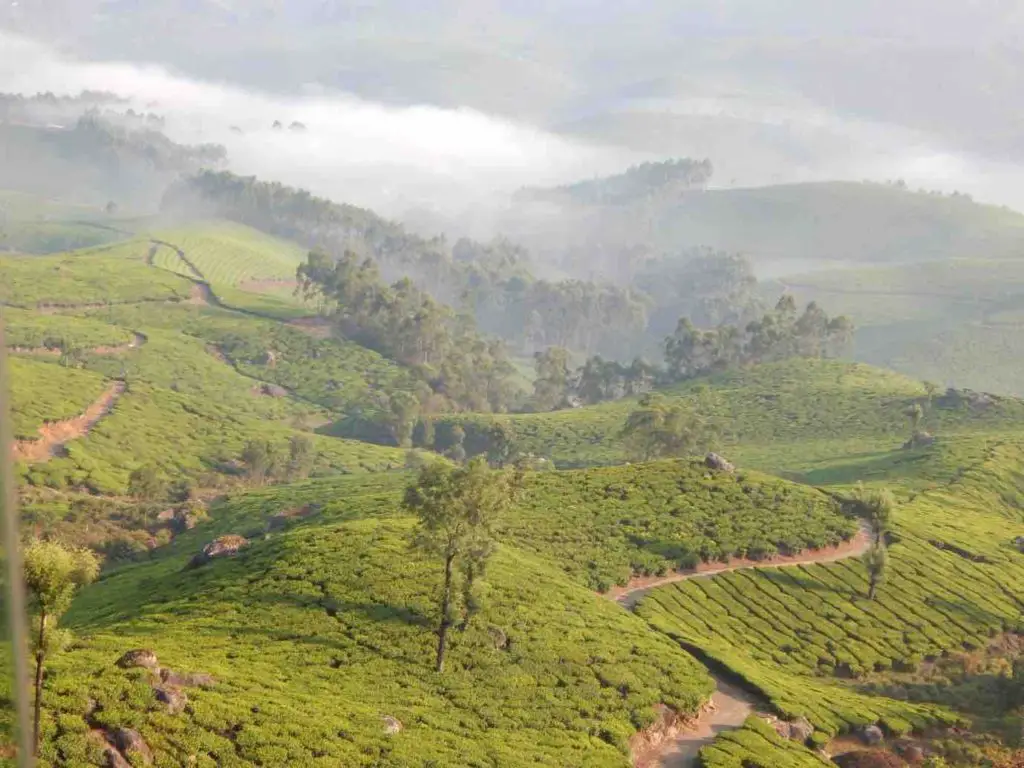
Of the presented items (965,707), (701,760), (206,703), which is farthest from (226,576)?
(965,707)

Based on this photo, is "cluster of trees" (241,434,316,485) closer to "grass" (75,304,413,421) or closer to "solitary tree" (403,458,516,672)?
"grass" (75,304,413,421)

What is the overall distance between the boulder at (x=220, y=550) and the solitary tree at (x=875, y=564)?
47.8m

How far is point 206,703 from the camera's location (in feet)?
106

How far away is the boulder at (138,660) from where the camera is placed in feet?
109

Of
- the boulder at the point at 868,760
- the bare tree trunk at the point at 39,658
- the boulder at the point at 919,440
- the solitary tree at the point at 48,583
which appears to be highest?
the solitary tree at the point at 48,583

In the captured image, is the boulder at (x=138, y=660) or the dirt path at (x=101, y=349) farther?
the dirt path at (x=101, y=349)

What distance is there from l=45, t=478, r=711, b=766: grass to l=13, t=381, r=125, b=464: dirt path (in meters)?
41.5

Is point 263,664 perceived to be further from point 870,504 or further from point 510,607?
point 870,504

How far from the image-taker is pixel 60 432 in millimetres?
103688

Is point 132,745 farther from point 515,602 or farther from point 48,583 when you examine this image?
point 515,602

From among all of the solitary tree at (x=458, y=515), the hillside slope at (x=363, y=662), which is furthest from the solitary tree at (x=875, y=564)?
the solitary tree at (x=458, y=515)

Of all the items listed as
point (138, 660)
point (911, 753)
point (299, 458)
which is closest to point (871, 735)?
point (911, 753)

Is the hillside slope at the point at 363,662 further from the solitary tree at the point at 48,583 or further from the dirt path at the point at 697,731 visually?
the solitary tree at the point at 48,583

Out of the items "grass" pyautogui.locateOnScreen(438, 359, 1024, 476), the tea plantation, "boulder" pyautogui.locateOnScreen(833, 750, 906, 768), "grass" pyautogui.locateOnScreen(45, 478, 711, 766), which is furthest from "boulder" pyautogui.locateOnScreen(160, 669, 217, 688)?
"grass" pyautogui.locateOnScreen(438, 359, 1024, 476)
